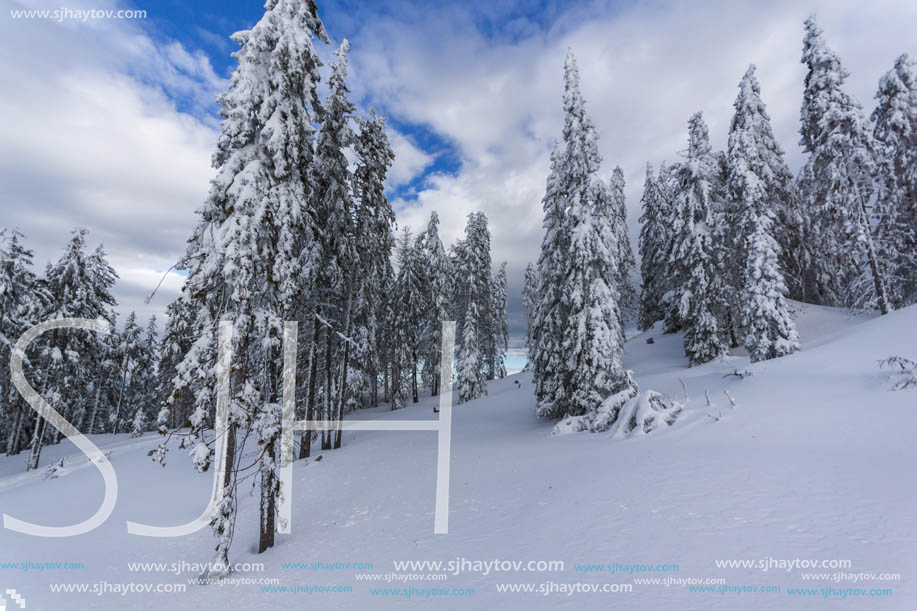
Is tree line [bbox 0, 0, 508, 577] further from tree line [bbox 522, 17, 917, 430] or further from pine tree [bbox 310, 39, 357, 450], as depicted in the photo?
tree line [bbox 522, 17, 917, 430]

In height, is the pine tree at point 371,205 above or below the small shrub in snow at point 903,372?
above

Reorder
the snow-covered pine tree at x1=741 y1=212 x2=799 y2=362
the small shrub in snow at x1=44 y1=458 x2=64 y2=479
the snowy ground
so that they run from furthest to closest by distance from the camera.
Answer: the small shrub in snow at x1=44 y1=458 x2=64 y2=479, the snow-covered pine tree at x1=741 y1=212 x2=799 y2=362, the snowy ground

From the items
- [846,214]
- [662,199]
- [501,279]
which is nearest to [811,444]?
[846,214]

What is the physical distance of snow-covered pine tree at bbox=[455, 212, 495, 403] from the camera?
31312 millimetres

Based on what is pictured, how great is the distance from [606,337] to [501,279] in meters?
31.2

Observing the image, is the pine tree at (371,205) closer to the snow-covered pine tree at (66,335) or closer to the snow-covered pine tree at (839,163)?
the snow-covered pine tree at (66,335)

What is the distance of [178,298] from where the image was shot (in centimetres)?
827

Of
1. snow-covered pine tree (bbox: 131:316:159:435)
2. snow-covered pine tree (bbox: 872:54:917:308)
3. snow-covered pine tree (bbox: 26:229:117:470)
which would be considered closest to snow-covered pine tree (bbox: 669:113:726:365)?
snow-covered pine tree (bbox: 872:54:917:308)

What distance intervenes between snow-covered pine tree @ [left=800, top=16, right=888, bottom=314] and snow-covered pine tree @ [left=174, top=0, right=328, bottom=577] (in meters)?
27.3

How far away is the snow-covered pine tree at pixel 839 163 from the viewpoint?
2095cm

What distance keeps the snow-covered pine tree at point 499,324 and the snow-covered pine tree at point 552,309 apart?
73.2ft

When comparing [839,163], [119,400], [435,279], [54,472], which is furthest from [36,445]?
[839,163]

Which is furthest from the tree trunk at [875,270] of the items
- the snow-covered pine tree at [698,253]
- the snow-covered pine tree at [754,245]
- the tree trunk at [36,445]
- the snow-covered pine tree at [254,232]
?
the tree trunk at [36,445]

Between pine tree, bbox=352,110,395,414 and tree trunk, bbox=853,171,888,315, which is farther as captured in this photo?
tree trunk, bbox=853,171,888,315
